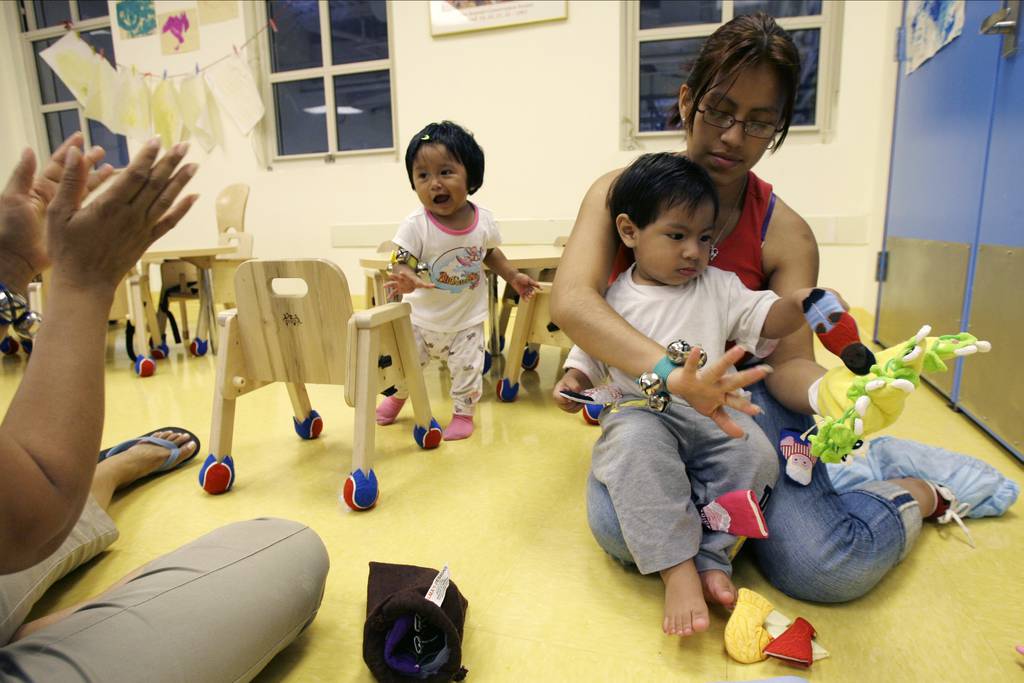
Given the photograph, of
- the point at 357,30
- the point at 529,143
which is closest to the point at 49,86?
the point at 357,30

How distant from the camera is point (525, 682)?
0.89 m

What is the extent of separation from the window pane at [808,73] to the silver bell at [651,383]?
321 centimetres

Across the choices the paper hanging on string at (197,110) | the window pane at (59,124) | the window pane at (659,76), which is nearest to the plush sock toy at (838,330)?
the window pane at (659,76)

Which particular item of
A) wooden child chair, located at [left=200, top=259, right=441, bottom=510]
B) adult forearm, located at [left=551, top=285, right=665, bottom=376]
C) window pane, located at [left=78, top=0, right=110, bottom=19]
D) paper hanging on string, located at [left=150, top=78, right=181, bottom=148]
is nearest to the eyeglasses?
adult forearm, located at [left=551, top=285, right=665, bottom=376]

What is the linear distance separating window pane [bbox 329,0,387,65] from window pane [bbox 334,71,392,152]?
0.14 m

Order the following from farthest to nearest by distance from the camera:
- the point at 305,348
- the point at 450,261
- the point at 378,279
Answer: the point at 378,279 → the point at 450,261 → the point at 305,348

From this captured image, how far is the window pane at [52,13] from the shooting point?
518 centimetres

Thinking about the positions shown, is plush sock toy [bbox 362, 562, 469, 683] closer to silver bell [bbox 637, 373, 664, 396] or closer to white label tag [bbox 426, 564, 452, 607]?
white label tag [bbox 426, 564, 452, 607]

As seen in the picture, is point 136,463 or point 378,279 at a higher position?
point 378,279

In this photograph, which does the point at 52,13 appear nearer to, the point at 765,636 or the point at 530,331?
the point at 530,331

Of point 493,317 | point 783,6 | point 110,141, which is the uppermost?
point 783,6

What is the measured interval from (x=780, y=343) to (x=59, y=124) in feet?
21.9

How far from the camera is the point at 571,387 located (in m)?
1.14

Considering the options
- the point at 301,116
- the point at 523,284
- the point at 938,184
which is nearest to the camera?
the point at 523,284
